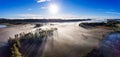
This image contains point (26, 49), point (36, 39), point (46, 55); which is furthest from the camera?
point (36, 39)

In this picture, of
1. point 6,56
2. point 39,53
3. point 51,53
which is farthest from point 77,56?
point 6,56

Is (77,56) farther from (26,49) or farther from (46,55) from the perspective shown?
(26,49)

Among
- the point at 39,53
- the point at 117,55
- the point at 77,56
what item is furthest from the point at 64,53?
the point at 117,55

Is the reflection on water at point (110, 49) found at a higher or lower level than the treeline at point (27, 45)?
lower

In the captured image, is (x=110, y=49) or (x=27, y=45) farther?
(x=27, y=45)

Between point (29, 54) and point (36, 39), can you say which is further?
point (36, 39)

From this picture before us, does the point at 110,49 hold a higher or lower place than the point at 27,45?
lower

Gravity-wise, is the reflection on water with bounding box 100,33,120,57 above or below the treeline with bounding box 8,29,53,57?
below

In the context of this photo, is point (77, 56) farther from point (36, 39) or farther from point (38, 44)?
point (36, 39)

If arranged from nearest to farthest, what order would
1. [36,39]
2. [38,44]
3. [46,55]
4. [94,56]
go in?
1. [94,56]
2. [46,55]
3. [38,44]
4. [36,39]
